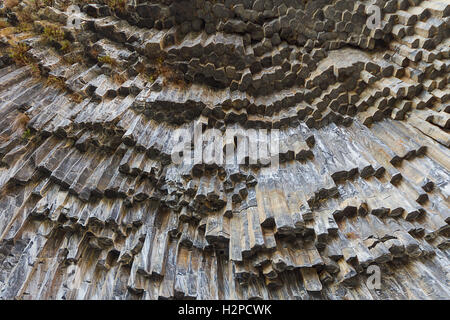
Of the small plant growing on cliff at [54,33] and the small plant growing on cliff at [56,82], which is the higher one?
the small plant growing on cliff at [54,33]

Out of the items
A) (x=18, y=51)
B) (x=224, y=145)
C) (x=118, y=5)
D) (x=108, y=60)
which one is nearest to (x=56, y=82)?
(x=18, y=51)

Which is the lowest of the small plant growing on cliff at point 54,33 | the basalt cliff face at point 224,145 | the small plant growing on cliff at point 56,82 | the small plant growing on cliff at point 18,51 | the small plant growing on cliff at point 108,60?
the basalt cliff face at point 224,145

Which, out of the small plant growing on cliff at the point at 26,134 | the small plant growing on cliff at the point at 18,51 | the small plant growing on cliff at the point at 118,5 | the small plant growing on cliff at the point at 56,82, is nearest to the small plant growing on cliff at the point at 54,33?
the small plant growing on cliff at the point at 18,51

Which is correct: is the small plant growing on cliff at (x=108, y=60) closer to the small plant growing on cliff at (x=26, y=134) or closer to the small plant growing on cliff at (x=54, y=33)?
the small plant growing on cliff at (x=54, y=33)

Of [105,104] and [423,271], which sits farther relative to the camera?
[105,104]

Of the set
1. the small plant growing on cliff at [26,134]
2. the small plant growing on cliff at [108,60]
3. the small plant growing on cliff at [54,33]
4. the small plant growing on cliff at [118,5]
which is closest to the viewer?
the small plant growing on cliff at [26,134]

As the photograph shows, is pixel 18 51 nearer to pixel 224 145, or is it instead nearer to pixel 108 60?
pixel 108 60

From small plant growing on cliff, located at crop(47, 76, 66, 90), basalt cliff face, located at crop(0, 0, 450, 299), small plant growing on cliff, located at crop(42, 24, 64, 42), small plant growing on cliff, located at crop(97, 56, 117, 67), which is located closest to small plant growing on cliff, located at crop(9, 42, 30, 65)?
basalt cliff face, located at crop(0, 0, 450, 299)
